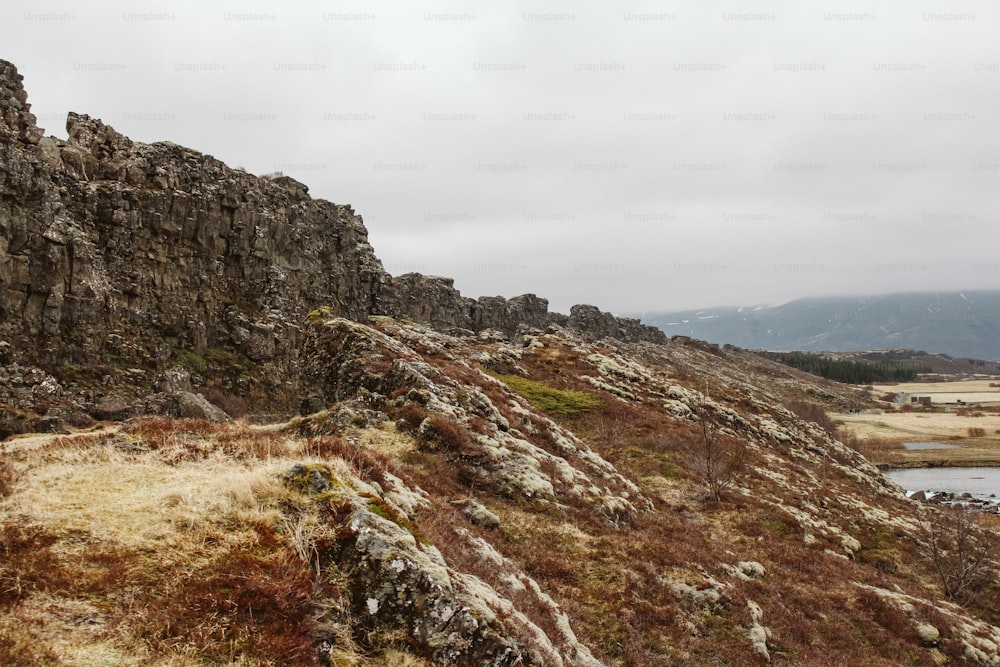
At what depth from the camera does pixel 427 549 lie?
29.3 feet

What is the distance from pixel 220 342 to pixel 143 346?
325 inches

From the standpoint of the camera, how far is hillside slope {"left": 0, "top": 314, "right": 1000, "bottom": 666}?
6703 mm

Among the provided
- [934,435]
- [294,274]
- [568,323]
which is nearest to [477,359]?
[294,274]

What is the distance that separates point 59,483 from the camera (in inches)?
381

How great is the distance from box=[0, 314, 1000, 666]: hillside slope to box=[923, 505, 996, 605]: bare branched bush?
49 cm

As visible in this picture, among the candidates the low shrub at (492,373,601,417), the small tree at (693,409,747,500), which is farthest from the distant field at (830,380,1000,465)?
the low shrub at (492,373,601,417)

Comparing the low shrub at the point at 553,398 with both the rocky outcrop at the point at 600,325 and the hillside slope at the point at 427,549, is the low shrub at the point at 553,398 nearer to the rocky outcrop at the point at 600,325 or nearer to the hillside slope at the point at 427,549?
the hillside slope at the point at 427,549

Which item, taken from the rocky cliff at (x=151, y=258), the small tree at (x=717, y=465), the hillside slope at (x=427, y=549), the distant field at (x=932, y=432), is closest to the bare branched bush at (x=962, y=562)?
the hillside slope at (x=427, y=549)

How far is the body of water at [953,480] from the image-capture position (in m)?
69.6

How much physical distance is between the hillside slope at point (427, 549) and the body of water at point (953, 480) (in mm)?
50203

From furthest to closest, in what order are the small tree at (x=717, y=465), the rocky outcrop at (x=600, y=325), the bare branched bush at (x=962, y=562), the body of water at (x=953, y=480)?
the rocky outcrop at (x=600, y=325)
the body of water at (x=953, y=480)
the small tree at (x=717, y=465)
the bare branched bush at (x=962, y=562)

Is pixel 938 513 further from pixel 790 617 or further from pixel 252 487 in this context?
pixel 252 487

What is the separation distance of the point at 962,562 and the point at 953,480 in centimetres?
7070

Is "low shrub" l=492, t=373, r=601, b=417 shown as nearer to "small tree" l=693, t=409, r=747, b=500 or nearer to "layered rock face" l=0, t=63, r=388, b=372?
"small tree" l=693, t=409, r=747, b=500
